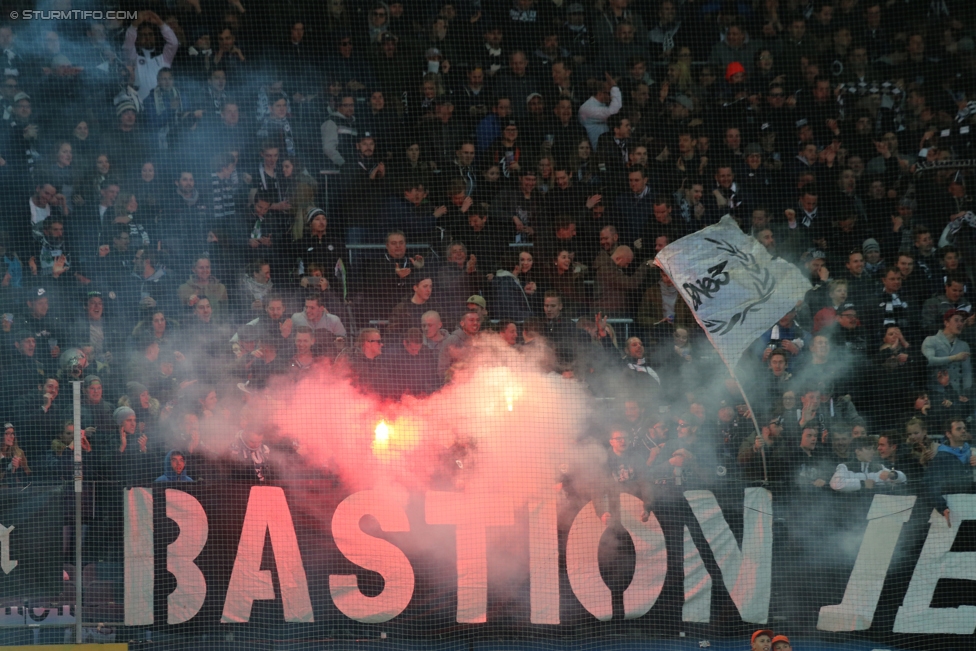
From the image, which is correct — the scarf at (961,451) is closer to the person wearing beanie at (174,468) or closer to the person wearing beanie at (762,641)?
the person wearing beanie at (762,641)

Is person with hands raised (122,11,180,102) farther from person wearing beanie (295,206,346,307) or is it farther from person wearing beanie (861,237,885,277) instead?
person wearing beanie (861,237,885,277)

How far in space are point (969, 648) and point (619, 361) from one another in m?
3.34

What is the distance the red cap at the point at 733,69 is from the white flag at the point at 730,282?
197cm

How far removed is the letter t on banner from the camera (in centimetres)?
853

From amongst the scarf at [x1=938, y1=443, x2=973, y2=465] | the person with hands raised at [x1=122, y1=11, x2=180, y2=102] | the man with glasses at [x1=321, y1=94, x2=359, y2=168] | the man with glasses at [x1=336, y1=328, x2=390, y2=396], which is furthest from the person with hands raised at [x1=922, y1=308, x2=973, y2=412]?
the person with hands raised at [x1=122, y1=11, x2=180, y2=102]

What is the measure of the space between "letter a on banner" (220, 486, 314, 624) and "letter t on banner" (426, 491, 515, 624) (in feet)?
3.46

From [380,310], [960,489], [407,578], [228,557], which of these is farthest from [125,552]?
[960,489]

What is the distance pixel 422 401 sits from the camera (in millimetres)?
9219

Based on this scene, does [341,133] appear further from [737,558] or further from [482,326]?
[737,558]

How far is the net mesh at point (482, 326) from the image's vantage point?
8.49 m

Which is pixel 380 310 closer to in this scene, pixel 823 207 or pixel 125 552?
pixel 125 552

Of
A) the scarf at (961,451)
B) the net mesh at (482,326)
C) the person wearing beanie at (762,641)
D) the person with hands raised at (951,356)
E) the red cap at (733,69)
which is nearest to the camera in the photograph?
the person wearing beanie at (762,641)

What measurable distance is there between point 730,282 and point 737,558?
220cm

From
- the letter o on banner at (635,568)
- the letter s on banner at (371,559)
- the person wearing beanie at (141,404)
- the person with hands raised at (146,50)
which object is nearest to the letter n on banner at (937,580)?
the letter o on banner at (635,568)
